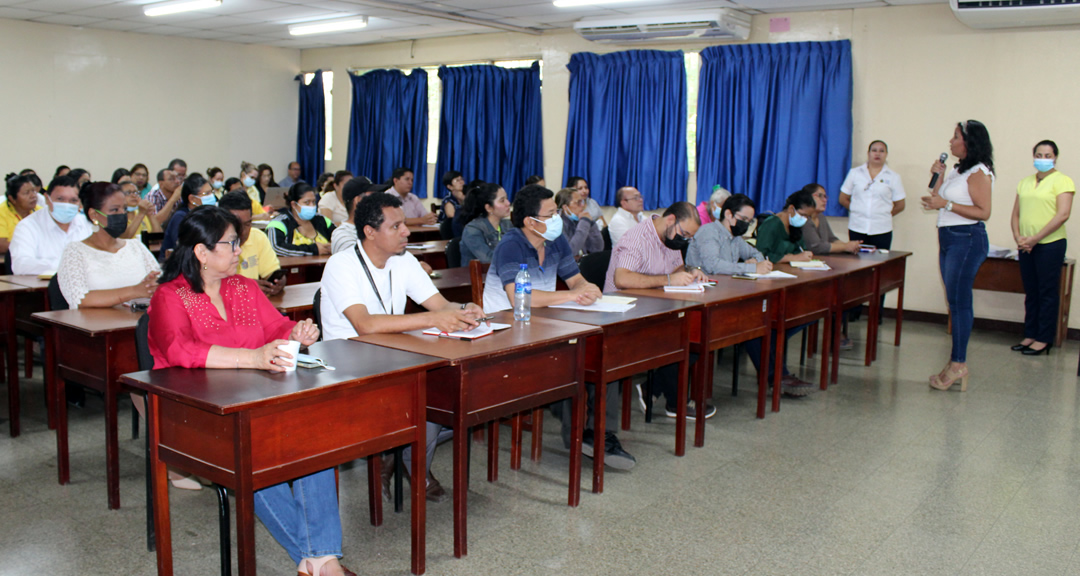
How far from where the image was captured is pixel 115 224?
369 cm


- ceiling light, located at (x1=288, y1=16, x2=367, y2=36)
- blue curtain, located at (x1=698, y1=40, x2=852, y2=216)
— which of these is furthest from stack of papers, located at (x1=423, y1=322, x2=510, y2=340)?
ceiling light, located at (x1=288, y1=16, x2=367, y2=36)

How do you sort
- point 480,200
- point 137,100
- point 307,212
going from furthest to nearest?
1. point 137,100
2. point 307,212
3. point 480,200

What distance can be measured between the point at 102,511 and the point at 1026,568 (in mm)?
3222

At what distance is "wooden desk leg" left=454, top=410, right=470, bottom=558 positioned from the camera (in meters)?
2.76

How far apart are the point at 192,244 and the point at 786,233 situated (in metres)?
4.03

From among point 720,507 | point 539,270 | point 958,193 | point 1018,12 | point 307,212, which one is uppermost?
point 1018,12

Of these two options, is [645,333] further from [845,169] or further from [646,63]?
[646,63]

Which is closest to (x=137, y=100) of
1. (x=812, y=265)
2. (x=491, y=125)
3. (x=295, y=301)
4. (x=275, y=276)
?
(x=491, y=125)

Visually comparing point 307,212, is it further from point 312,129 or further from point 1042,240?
point 312,129

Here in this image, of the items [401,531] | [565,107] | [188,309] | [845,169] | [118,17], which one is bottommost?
[401,531]

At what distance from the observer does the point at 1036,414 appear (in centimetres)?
473

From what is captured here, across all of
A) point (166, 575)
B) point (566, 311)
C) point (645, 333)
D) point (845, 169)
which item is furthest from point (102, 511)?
point (845, 169)

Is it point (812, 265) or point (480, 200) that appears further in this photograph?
point (480, 200)

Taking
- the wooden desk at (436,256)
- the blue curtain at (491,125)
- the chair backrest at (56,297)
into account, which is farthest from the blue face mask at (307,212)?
the blue curtain at (491,125)
